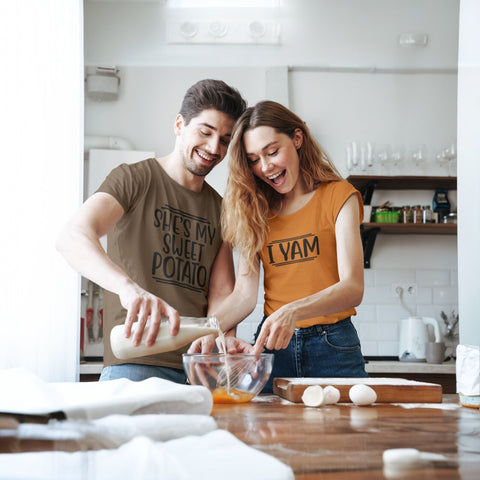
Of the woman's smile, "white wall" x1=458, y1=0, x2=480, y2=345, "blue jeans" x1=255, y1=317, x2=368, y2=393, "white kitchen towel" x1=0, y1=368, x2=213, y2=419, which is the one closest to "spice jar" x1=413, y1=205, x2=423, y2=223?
"white wall" x1=458, y1=0, x2=480, y2=345

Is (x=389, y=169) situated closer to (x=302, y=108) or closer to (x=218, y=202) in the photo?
(x=302, y=108)

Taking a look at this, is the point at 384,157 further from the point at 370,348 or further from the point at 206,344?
the point at 206,344

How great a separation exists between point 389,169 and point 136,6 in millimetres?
1966

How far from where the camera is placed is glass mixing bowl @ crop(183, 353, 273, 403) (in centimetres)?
103

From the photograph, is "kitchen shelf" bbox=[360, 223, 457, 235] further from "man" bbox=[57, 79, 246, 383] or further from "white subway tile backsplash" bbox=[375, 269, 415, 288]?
"man" bbox=[57, 79, 246, 383]

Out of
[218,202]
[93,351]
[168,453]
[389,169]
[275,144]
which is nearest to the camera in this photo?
[168,453]

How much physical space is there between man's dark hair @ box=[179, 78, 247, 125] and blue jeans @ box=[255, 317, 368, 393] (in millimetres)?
667

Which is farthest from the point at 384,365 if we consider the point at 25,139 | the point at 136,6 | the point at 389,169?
the point at 136,6

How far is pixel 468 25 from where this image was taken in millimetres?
1791

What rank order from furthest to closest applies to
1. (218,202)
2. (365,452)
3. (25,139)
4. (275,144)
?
(25,139)
(218,202)
(275,144)
(365,452)

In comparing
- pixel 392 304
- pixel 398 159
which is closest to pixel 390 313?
pixel 392 304

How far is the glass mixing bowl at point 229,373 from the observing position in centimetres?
103

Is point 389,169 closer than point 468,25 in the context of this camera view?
No

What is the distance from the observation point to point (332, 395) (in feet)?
3.39
